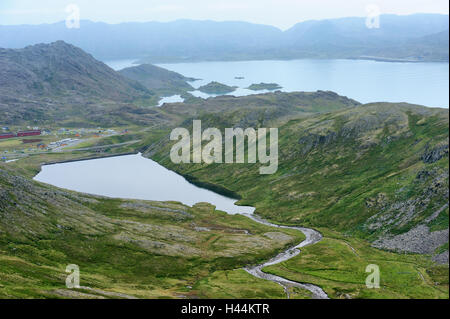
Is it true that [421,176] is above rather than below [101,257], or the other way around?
above

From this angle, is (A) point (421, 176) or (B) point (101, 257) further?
(A) point (421, 176)

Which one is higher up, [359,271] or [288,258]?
[359,271]

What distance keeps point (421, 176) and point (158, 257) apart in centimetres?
11223

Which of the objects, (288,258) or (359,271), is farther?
(288,258)

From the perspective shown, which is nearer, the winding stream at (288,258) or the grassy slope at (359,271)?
the grassy slope at (359,271)

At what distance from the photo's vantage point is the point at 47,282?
338ft

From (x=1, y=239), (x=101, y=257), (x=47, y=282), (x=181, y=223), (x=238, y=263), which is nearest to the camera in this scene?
(x=47, y=282)

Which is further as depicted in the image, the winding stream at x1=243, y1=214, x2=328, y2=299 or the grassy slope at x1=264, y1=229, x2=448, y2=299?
the winding stream at x1=243, y1=214, x2=328, y2=299
